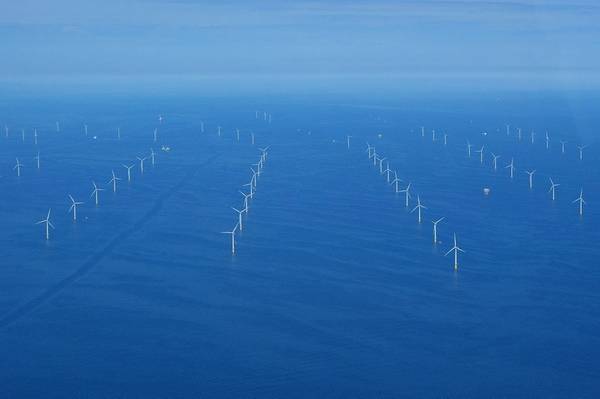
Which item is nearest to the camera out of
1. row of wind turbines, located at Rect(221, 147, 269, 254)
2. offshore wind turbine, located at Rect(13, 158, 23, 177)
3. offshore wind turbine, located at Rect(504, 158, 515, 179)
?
row of wind turbines, located at Rect(221, 147, 269, 254)

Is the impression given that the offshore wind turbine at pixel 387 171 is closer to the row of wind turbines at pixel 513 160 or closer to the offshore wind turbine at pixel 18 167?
the row of wind turbines at pixel 513 160

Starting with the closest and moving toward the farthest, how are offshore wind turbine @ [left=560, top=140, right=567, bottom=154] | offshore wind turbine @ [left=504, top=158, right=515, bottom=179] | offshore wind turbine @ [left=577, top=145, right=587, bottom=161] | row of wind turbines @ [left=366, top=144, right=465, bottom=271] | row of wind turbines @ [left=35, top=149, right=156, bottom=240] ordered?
row of wind turbines @ [left=366, top=144, right=465, bottom=271] → row of wind turbines @ [left=35, top=149, right=156, bottom=240] → offshore wind turbine @ [left=504, top=158, right=515, bottom=179] → offshore wind turbine @ [left=577, top=145, right=587, bottom=161] → offshore wind turbine @ [left=560, top=140, right=567, bottom=154]

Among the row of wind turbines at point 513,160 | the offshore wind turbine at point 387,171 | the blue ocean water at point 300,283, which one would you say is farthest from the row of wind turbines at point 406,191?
the row of wind turbines at point 513,160

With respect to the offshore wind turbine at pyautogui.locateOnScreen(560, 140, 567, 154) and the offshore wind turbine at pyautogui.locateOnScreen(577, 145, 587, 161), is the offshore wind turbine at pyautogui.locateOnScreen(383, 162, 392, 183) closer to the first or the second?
the offshore wind turbine at pyautogui.locateOnScreen(577, 145, 587, 161)

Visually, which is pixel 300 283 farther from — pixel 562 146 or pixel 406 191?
pixel 562 146

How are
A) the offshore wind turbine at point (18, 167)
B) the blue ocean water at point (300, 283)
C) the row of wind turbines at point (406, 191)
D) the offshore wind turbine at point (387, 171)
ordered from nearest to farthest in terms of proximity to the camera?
Answer: the blue ocean water at point (300, 283) < the row of wind turbines at point (406, 191) < the offshore wind turbine at point (387, 171) < the offshore wind turbine at point (18, 167)

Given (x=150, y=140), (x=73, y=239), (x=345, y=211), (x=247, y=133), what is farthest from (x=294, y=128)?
(x=73, y=239)

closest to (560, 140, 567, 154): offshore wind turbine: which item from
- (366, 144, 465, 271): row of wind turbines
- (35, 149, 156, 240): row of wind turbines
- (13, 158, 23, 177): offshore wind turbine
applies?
(366, 144, 465, 271): row of wind turbines

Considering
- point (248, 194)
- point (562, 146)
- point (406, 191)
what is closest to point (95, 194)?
point (248, 194)

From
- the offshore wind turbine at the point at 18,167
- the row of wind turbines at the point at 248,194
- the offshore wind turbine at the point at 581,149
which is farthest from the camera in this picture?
the offshore wind turbine at the point at 581,149
